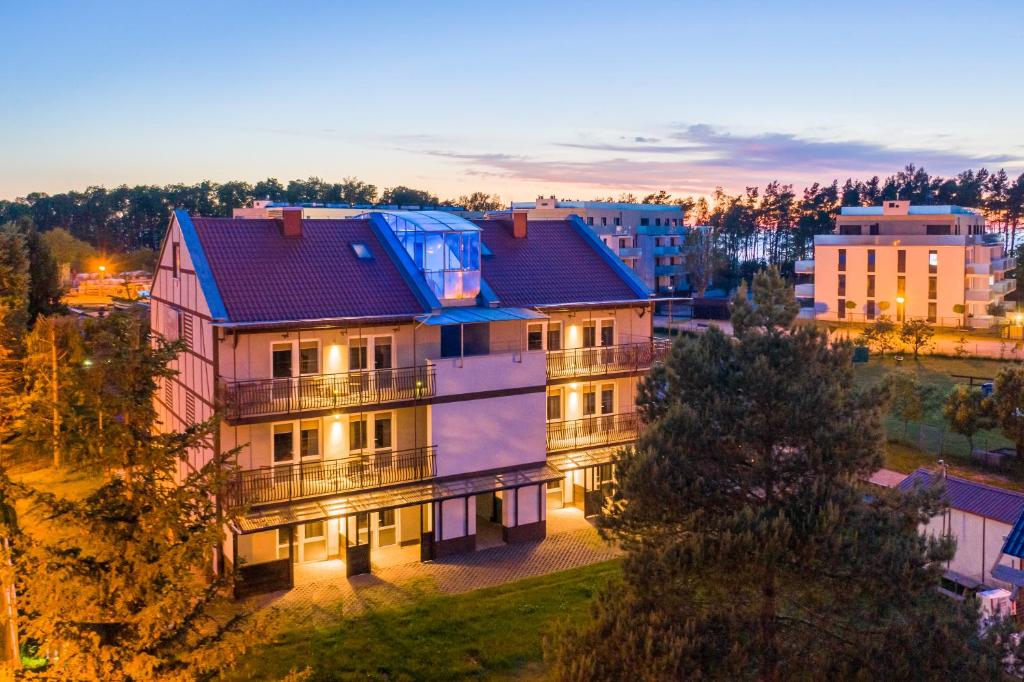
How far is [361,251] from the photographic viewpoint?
2531 centimetres

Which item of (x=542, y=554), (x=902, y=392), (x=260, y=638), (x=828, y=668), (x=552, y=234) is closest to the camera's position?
(x=260, y=638)

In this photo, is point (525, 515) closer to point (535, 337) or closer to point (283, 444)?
point (535, 337)

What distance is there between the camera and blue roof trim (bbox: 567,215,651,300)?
27938 millimetres

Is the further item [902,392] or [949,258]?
[949,258]

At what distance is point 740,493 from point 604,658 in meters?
3.17

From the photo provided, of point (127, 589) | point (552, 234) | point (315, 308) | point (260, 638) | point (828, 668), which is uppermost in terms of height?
point (552, 234)

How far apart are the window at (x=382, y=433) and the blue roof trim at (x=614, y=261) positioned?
9524 mm

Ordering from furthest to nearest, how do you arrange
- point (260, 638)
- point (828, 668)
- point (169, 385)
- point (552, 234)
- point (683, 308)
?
1. point (683, 308)
2. point (552, 234)
3. point (169, 385)
4. point (828, 668)
5. point (260, 638)

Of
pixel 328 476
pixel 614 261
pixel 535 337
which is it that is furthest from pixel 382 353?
pixel 614 261

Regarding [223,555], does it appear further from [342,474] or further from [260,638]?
[260,638]

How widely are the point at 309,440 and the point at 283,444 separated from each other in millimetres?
687

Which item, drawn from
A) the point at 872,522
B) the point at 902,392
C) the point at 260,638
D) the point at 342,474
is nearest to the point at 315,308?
the point at 342,474

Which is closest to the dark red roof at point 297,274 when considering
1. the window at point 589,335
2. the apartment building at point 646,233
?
the window at point 589,335

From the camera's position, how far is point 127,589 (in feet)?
32.9
